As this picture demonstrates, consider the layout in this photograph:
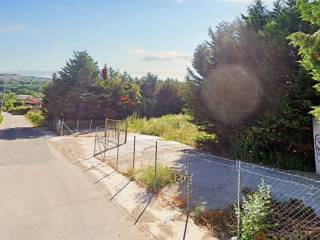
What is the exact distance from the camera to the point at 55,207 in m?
8.31

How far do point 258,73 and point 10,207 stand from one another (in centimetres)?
903

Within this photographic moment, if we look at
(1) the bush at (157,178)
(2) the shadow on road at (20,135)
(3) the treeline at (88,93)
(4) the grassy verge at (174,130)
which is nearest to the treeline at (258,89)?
(4) the grassy verge at (174,130)

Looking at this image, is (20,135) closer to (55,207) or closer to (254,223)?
(55,207)

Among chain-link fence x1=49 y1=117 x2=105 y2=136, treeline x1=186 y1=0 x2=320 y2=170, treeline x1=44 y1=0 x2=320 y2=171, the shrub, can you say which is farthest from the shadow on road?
the shrub

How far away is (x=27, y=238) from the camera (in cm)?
645

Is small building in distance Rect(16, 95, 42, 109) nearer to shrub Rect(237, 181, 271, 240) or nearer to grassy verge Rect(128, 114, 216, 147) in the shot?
grassy verge Rect(128, 114, 216, 147)

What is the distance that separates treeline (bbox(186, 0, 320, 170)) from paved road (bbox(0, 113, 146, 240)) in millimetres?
5980

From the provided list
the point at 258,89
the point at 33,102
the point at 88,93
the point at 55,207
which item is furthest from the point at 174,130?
the point at 33,102

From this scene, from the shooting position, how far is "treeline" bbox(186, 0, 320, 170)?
11180 millimetres

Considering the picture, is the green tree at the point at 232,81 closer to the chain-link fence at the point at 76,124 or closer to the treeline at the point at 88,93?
the chain-link fence at the point at 76,124

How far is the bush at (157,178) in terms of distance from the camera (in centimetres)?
947

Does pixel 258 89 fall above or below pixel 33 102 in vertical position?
above

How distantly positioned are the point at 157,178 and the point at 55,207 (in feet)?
9.69

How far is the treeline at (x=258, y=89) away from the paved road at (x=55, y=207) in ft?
19.6
